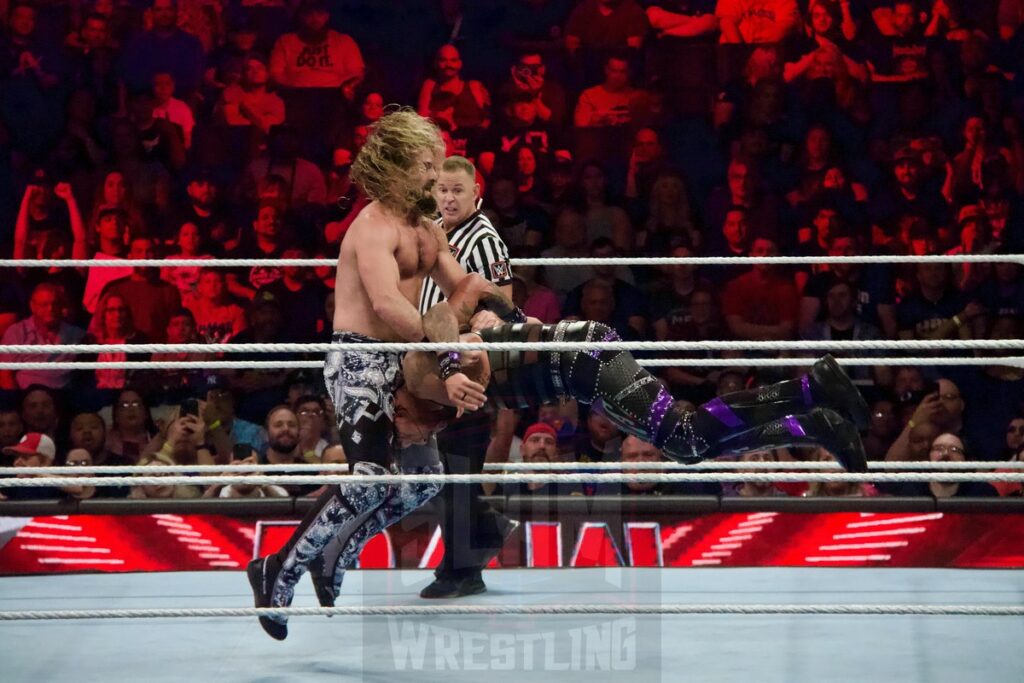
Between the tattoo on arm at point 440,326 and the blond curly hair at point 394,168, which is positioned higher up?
the blond curly hair at point 394,168

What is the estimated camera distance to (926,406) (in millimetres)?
4523

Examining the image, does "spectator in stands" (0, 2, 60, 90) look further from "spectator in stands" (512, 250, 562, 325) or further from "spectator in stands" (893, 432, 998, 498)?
"spectator in stands" (893, 432, 998, 498)

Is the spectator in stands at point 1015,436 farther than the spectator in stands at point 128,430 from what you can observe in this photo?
No

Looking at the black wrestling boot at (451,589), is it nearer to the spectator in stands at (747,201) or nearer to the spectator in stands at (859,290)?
the spectator in stands at (859,290)

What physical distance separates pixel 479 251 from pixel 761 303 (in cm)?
201

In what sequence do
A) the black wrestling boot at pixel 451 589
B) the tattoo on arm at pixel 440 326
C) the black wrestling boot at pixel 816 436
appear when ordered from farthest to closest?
the black wrestling boot at pixel 451 589, the tattoo on arm at pixel 440 326, the black wrestling boot at pixel 816 436

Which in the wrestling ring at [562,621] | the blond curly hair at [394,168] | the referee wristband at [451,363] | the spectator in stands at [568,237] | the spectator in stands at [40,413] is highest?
the spectator in stands at [568,237]

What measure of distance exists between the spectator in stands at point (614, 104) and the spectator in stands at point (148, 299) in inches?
74.0

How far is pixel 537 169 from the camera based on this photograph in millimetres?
5395

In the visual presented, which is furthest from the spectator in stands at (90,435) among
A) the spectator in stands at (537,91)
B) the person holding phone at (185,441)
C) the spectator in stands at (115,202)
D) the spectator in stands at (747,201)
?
the spectator in stands at (747,201)

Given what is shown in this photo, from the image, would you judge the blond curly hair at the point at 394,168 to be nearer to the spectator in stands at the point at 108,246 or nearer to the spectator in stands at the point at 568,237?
the spectator in stands at the point at 568,237

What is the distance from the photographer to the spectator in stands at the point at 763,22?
5.56 metres

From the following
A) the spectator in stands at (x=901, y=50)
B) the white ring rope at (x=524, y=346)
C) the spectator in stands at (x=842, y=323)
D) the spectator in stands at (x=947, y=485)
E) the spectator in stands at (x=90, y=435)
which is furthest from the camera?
the spectator in stands at (x=901, y=50)

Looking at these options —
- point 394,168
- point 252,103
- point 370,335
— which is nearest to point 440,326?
point 370,335
